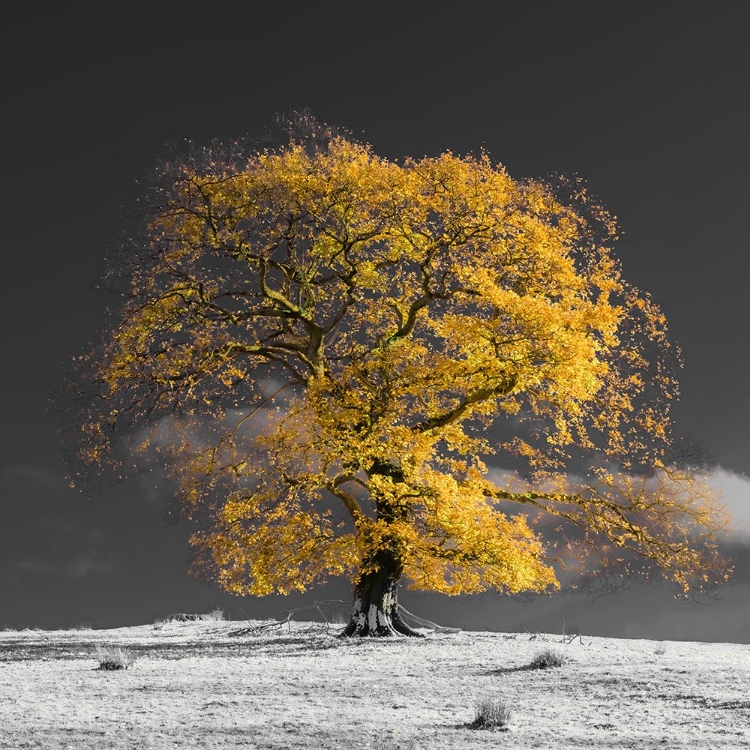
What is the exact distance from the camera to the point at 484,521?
745 inches

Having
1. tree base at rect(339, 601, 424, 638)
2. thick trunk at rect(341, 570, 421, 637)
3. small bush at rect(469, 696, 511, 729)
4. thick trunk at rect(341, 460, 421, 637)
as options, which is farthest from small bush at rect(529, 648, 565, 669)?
thick trunk at rect(341, 570, 421, 637)

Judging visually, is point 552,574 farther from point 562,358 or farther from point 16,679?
point 16,679

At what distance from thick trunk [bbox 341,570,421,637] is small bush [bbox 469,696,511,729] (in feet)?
33.8

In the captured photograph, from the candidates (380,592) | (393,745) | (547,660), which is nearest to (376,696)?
(393,745)

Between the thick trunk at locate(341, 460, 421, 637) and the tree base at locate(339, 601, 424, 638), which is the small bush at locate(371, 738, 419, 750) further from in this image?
the tree base at locate(339, 601, 424, 638)

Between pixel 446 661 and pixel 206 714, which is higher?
pixel 446 661

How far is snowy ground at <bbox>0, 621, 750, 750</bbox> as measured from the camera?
32.4 ft

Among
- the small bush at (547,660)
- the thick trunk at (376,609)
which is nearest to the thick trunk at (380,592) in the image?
the thick trunk at (376,609)

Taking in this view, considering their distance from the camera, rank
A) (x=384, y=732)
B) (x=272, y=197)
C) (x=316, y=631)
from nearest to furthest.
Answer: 1. (x=384, y=732)
2. (x=272, y=197)
3. (x=316, y=631)

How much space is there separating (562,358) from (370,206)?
5071 mm

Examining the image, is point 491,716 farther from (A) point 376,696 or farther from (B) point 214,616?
(B) point 214,616

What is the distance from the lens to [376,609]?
21.0 m

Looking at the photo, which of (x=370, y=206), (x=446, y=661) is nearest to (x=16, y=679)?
(x=446, y=661)

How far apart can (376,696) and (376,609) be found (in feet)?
27.9
